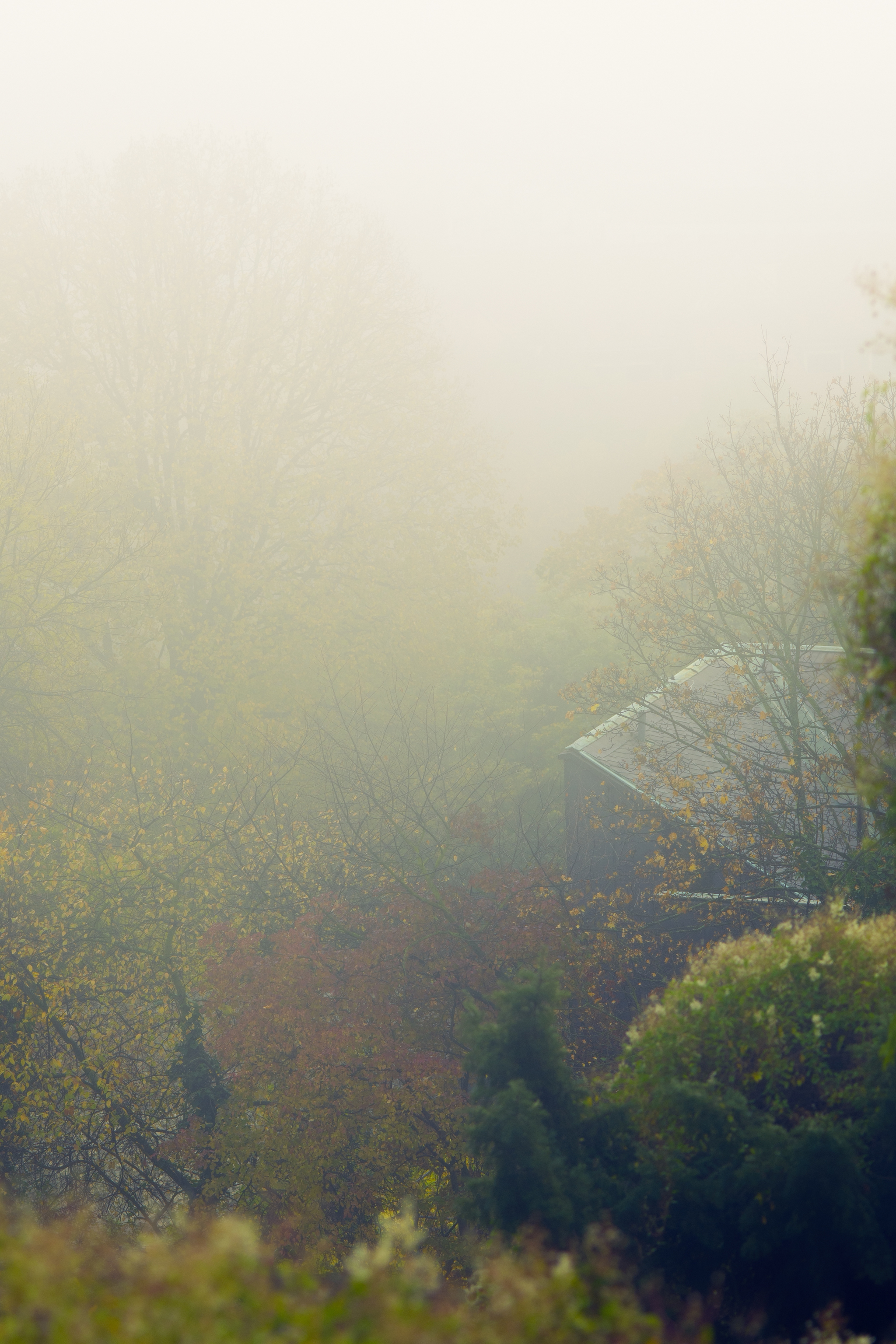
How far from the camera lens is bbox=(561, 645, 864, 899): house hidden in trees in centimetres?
1161

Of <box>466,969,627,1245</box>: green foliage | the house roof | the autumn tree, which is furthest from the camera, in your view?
the house roof

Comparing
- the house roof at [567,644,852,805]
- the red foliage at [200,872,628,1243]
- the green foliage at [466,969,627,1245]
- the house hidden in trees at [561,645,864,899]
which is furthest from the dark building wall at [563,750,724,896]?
the green foliage at [466,969,627,1245]

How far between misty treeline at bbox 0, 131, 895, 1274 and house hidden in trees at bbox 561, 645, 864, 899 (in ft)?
1.57

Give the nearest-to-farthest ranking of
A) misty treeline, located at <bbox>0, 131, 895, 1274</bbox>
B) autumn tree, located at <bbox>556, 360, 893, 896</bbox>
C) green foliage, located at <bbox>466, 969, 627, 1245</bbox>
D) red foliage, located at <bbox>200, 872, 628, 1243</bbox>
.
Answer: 1. green foliage, located at <bbox>466, 969, 627, 1245</bbox>
2. red foliage, located at <bbox>200, 872, 628, 1243</bbox>
3. misty treeline, located at <bbox>0, 131, 895, 1274</bbox>
4. autumn tree, located at <bbox>556, 360, 893, 896</bbox>

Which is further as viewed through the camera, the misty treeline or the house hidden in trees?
the house hidden in trees

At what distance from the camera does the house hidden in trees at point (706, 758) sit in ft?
38.1

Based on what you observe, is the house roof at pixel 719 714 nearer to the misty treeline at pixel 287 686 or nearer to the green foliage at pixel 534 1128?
the misty treeline at pixel 287 686

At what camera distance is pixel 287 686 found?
20328mm

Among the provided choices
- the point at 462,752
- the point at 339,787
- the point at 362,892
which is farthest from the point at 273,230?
the point at 362,892

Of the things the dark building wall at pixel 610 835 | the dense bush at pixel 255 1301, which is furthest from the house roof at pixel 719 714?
the dense bush at pixel 255 1301

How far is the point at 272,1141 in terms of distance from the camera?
398 inches

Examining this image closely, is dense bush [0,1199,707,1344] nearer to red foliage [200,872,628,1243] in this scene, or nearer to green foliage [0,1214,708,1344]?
green foliage [0,1214,708,1344]

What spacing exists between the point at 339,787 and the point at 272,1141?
5599 millimetres

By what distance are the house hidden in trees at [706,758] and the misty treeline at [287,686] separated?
18.8 inches
